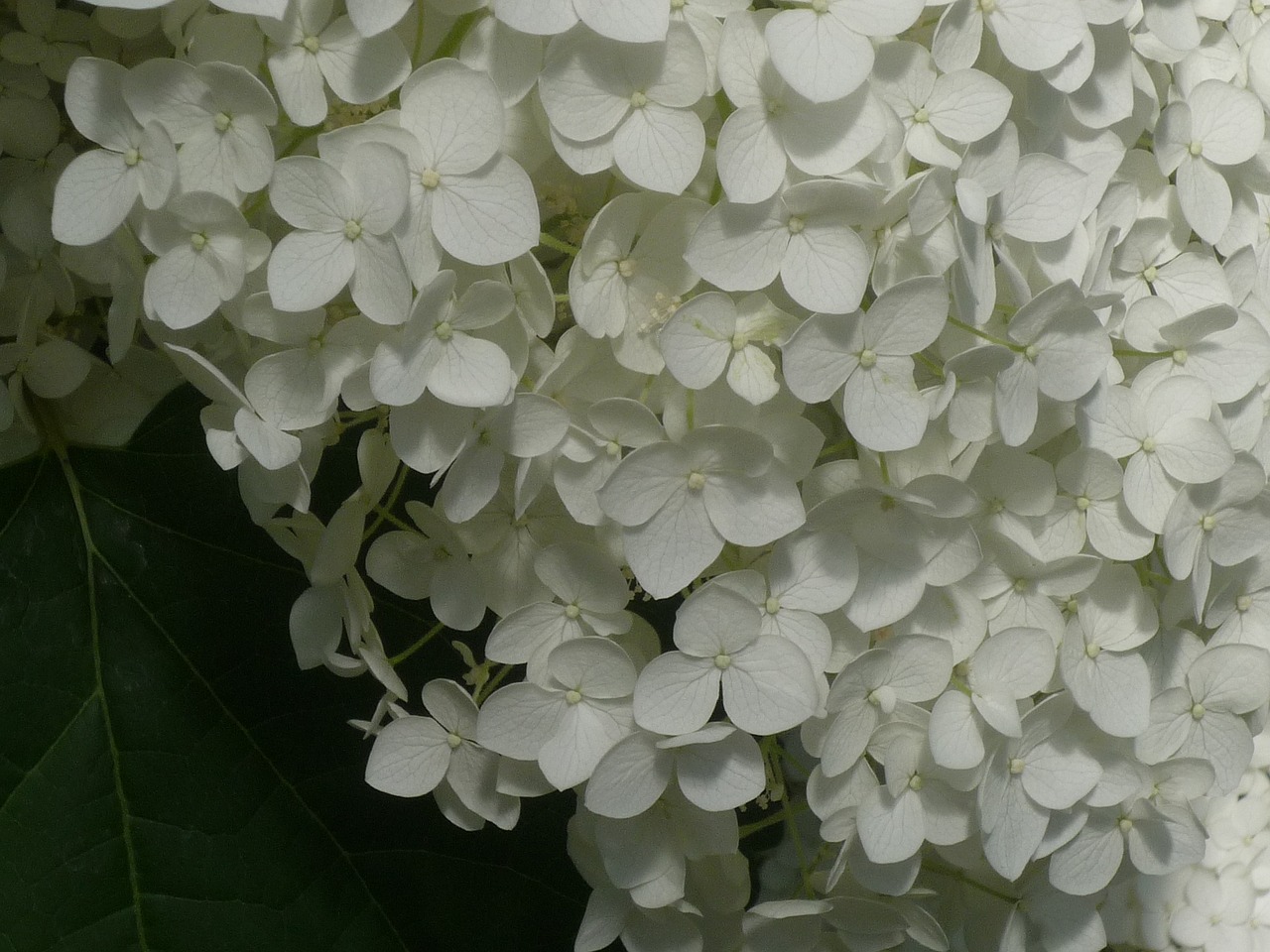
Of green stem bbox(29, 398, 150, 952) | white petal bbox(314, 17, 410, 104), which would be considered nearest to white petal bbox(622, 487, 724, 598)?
white petal bbox(314, 17, 410, 104)

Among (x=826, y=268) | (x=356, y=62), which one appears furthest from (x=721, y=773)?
(x=356, y=62)

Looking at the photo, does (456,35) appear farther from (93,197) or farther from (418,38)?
(93,197)

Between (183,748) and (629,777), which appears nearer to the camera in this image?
(629,777)

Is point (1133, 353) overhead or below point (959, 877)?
overhead

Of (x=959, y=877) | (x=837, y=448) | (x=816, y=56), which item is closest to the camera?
(x=816, y=56)

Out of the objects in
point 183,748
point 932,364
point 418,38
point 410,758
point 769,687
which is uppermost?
point 418,38

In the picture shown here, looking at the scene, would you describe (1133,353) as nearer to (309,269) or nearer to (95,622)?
(309,269)

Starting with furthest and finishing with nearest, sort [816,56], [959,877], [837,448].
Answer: [959,877] → [837,448] → [816,56]

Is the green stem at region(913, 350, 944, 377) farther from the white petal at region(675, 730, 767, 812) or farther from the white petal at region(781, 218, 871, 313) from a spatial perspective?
the white petal at region(675, 730, 767, 812)
